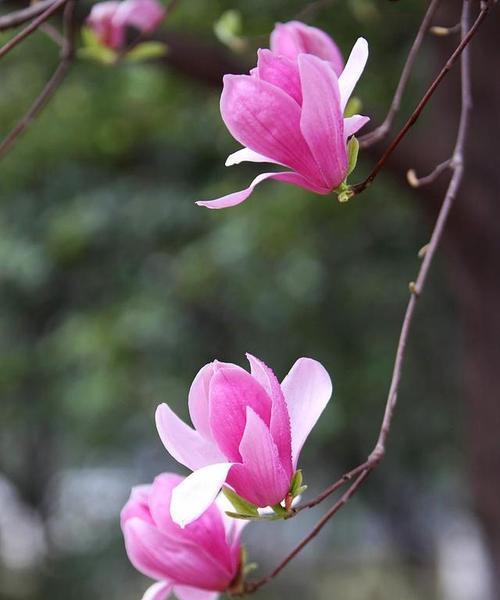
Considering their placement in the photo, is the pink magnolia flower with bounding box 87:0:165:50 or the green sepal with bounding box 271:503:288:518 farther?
the pink magnolia flower with bounding box 87:0:165:50

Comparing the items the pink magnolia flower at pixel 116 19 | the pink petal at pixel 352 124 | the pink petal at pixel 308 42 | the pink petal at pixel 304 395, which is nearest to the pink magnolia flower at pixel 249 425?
the pink petal at pixel 304 395

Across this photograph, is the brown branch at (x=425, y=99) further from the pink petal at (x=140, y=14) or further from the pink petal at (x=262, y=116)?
the pink petal at (x=140, y=14)

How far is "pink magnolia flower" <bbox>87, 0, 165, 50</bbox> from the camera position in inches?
32.4

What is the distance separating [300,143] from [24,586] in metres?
4.55

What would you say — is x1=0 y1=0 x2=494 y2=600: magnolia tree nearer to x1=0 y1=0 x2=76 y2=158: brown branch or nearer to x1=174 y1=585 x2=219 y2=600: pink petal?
x1=174 y1=585 x2=219 y2=600: pink petal

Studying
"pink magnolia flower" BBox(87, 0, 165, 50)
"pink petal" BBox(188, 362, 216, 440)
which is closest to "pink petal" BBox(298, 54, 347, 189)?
"pink petal" BBox(188, 362, 216, 440)

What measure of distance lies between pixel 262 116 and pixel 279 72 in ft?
0.07

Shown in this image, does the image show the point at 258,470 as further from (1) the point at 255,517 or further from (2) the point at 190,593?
(2) the point at 190,593

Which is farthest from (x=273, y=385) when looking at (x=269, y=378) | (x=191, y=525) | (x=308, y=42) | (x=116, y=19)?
(x=116, y=19)

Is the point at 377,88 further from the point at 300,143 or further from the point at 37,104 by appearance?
the point at 300,143

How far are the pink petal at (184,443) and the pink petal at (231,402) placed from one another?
0.6 inches

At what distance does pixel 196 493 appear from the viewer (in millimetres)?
376

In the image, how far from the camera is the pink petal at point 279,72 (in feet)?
1.34

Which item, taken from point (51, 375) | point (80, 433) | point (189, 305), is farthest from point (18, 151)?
point (80, 433)
